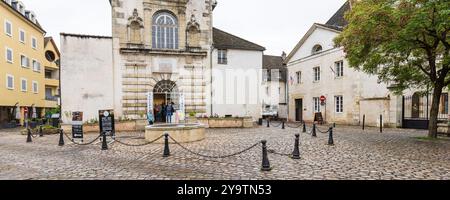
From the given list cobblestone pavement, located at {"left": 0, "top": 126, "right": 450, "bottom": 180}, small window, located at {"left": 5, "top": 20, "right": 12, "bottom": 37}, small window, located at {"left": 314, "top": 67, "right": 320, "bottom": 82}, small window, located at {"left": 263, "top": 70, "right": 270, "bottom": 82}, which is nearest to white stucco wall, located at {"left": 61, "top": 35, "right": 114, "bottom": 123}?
cobblestone pavement, located at {"left": 0, "top": 126, "right": 450, "bottom": 180}

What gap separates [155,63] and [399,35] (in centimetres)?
1557

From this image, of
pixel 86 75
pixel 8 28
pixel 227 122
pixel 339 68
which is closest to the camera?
pixel 86 75

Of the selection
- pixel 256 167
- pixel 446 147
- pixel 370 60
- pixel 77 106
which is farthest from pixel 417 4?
pixel 77 106

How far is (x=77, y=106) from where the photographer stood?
62.3 feet

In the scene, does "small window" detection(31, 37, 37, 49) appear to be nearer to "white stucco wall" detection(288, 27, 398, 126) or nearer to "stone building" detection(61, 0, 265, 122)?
"stone building" detection(61, 0, 265, 122)

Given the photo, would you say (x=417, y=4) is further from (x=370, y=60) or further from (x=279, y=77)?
(x=279, y=77)

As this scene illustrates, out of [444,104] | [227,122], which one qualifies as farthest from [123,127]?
[444,104]

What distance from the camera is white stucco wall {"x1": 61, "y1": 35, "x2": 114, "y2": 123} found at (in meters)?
18.8

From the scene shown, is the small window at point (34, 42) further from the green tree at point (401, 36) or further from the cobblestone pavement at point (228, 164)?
the green tree at point (401, 36)

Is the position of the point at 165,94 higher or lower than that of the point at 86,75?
lower

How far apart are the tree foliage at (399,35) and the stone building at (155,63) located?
11.7m

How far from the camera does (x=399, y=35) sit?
9.75 metres

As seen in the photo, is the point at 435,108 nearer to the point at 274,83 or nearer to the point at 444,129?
the point at 444,129
